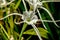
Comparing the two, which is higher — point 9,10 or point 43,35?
point 9,10

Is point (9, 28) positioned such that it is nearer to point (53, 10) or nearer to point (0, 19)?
point (0, 19)

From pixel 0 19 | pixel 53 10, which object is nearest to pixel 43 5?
pixel 53 10

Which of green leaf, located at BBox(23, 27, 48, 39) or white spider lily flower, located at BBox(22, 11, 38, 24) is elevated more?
white spider lily flower, located at BBox(22, 11, 38, 24)

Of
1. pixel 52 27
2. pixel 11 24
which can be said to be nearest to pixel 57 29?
pixel 52 27

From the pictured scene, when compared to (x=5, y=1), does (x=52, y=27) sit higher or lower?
lower

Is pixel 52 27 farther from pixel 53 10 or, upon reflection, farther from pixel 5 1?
pixel 5 1

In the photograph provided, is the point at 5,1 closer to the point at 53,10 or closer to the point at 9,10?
the point at 9,10

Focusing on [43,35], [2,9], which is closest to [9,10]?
[2,9]

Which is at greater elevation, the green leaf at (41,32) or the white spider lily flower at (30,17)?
the white spider lily flower at (30,17)
